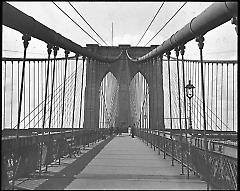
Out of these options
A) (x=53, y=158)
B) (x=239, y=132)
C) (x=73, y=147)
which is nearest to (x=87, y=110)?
(x=73, y=147)

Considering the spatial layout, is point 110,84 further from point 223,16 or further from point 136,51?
point 223,16

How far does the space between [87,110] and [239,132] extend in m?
44.3

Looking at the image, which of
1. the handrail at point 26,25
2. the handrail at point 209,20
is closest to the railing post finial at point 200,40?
the handrail at point 209,20

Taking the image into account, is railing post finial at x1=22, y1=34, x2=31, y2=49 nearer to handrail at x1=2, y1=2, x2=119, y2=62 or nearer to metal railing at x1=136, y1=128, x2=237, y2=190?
handrail at x1=2, y1=2, x2=119, y2=62

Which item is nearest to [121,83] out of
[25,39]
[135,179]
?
[135,179]

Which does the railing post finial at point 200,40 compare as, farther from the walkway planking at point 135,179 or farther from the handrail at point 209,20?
the walkway planking at point 135,179

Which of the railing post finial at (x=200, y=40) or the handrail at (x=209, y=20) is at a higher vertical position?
the handrail at (x=209, y=20)

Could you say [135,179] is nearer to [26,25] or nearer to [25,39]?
[25,39]

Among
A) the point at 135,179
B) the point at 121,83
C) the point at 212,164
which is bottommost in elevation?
the point at 135,179

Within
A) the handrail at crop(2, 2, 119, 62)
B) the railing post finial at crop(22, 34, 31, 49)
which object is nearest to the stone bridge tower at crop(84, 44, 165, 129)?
the handrail at crop(2, 2, 119, 62)

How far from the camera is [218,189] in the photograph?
7.27 m

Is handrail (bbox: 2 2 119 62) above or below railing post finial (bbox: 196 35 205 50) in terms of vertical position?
above

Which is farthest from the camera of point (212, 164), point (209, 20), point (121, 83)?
point (121, 83)

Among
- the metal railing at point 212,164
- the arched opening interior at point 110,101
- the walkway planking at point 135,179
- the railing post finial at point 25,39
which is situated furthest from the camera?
the arched opening interior at point 110,101
